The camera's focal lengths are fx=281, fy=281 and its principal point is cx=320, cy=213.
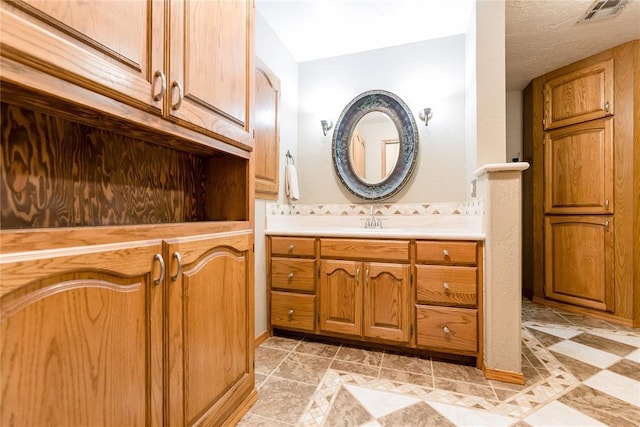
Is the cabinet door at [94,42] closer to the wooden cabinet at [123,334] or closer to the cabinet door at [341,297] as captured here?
the wooden cabinet at [123,334]

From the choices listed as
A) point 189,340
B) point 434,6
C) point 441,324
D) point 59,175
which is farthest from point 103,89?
point 434,6

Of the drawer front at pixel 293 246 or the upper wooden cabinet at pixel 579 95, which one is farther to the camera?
the upper wooden cabinet at pixel 579 95

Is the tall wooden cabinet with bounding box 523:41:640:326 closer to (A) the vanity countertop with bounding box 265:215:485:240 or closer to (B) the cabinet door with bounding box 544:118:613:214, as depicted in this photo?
(B) the cabinet door with bounding box 544:118:613:214

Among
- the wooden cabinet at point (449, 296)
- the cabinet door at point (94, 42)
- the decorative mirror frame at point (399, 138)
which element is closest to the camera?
the cabinet door at point (94, 42)

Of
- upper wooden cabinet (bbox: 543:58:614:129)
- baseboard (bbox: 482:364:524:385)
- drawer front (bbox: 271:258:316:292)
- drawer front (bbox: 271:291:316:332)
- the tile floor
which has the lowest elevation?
the tile floor

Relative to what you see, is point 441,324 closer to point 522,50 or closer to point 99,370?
point 99,370

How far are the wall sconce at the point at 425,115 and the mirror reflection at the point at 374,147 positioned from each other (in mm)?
236

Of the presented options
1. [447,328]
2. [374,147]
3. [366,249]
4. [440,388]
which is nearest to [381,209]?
[374,147]

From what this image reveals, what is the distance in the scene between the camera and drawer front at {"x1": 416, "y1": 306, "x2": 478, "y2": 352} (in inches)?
Result: 68.1

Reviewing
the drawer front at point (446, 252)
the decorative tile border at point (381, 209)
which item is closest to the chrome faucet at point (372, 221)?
the decorative tile border at point (381, 209)

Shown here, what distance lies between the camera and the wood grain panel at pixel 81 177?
0.80 meters

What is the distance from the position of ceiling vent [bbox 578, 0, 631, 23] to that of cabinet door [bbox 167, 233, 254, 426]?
9.68 ft

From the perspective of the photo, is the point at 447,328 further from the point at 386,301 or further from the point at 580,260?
the point at 580,260

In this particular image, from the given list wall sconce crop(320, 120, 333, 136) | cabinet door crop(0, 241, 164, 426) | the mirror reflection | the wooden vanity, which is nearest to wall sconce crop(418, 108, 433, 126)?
the mirror reflection
